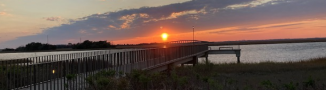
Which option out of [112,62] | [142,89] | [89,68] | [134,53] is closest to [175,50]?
[134,53]

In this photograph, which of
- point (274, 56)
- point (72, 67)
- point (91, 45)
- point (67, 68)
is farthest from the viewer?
point (91, 45)

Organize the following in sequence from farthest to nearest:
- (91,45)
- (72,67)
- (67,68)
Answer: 1. (91,45)
2. (72,67)
3. (67,68)

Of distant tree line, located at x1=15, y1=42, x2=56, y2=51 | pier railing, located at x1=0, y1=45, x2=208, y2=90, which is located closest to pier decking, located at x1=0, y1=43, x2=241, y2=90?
pier railing, located at x1=0, y1=45, x2=208, y2=90

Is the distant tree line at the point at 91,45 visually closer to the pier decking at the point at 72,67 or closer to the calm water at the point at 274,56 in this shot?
the calm water at the point at 274,56

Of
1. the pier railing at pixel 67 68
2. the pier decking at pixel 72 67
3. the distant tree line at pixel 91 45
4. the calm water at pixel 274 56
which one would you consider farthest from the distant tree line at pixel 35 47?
the pier railing at pixel 67 68

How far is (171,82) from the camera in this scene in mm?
9586

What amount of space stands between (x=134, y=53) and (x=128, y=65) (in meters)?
1.25

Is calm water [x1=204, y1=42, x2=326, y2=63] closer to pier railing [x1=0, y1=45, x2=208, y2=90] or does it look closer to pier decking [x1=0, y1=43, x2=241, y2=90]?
pier decking [x1=0, y1=43, x2=241, y2=90]

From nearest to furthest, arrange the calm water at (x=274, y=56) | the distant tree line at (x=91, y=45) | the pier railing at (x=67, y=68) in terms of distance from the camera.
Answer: the pier railing at (x=67, y=68) → the calm water at (x=274, y=56) → the distant tree line at (x=91, y=45)

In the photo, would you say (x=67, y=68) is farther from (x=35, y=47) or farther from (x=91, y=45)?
(x=35, y=47)

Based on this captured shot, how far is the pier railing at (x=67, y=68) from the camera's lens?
26.9 ft

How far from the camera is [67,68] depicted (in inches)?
366

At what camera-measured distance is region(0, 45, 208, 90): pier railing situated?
820cm

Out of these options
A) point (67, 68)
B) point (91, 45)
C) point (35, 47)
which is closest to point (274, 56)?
point (91, 45)
